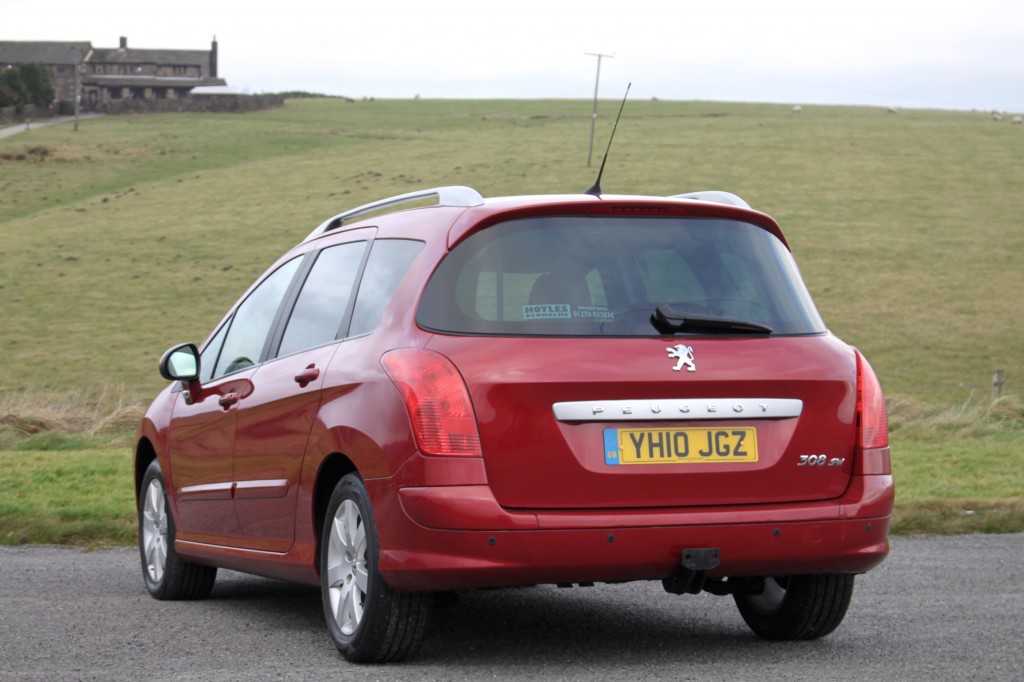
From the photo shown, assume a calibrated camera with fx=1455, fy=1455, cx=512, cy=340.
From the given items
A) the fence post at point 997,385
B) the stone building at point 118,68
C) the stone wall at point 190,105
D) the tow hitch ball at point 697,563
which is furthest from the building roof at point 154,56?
the tow hitch ball at point 697,563

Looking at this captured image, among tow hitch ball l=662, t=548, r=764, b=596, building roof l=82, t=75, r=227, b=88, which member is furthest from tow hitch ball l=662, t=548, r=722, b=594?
building roof l=82, t=75, r=227, b=88

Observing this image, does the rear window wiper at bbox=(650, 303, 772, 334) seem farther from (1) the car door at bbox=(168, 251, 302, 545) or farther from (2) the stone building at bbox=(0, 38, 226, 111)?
(2) the stone building at bbox=(0, 38, 226, 111)

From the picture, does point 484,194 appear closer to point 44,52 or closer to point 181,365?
point 181,365

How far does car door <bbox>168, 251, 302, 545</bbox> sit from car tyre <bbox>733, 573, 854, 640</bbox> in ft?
8.28

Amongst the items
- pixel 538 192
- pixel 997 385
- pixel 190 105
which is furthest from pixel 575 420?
pixel 190 105

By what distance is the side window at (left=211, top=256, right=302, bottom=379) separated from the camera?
714 cm

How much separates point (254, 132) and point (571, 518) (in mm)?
80796

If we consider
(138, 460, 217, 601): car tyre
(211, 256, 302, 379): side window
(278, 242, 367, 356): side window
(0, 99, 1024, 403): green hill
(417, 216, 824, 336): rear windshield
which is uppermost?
(417, 216, 824, 336): rear windshield

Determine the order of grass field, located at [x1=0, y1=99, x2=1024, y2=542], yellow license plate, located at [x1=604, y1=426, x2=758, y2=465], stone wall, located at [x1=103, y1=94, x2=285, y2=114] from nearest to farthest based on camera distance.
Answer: yellow license plate, located at [x1=604, y1=426, x2=758, y2=465]
grass field, located at [x1=0, y1=99, x2=1024, y2=542]
stone wall, located at [x1=103, y1=94, x2=285, y2=114]

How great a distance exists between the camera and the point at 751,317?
225 inches

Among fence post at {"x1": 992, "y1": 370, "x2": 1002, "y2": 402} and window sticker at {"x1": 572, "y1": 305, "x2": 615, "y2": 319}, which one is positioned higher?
window sticker at {"x1": 572, "y1": 305, "x2": 615, "y2": 319}

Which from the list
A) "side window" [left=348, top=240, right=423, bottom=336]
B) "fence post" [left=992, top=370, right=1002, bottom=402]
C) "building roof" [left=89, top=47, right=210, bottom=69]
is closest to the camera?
"side window" [left=348, top=240, right=423, bottom=336]

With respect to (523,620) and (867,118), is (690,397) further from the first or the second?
(867,118)

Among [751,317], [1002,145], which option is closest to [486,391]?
[751,317]
